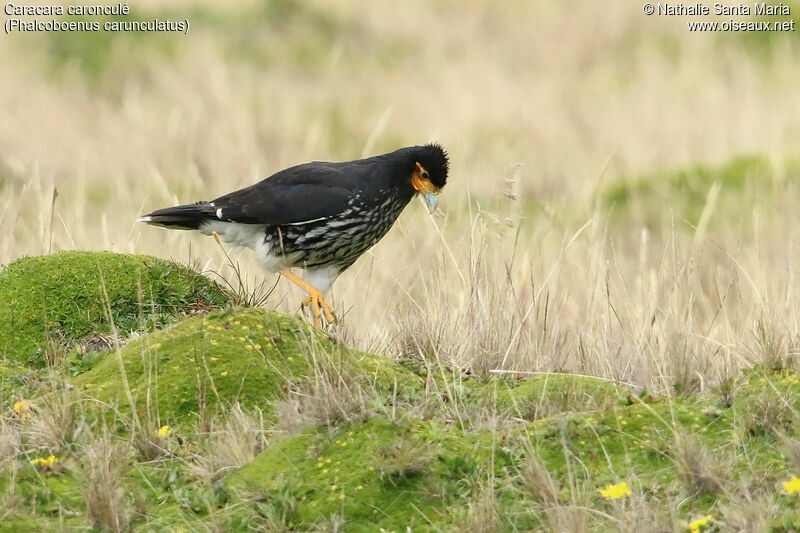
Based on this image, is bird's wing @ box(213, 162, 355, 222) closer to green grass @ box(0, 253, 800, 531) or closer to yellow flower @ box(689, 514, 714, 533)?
green grass @ box(0, 253, 800, 531)

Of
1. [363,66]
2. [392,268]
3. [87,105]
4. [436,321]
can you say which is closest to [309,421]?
[436,321]

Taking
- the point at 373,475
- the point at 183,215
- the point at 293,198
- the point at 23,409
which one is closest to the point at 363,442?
the point at 373,475

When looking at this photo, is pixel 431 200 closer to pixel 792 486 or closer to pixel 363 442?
pixel 363 442

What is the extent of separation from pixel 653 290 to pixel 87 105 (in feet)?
36.2

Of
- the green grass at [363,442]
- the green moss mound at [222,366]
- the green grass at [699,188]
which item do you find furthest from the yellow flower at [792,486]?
the green grass at [699,188]

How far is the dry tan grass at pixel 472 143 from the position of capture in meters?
5.74

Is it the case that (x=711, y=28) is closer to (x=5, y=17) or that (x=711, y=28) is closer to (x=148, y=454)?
(x=5, y=17)

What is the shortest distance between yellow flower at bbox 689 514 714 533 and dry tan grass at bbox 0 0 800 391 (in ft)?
5.34

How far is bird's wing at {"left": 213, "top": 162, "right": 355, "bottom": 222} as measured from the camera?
6059 mm

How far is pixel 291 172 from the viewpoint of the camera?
639cm

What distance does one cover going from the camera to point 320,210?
19.8 ft

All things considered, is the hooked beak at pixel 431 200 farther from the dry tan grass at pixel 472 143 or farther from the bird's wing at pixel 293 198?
the bird's wing at pixel 293 198

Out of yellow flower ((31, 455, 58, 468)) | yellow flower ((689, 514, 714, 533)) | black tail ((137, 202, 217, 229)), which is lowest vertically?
yellow flower ((689, 514, 714, 533))

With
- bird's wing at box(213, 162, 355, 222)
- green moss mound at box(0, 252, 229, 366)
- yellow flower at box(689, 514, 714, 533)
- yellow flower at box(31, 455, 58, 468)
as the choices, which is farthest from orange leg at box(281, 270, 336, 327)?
yellow flower at box(689, 514, 714, 533)
